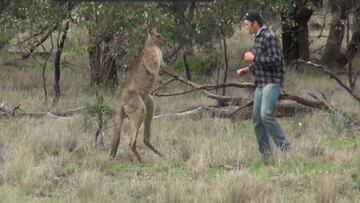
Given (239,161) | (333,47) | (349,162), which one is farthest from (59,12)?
(333,47)

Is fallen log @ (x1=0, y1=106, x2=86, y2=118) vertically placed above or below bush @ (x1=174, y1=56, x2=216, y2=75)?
below

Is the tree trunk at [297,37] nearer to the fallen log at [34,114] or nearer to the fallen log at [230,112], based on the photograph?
the fallen log at [230,112]

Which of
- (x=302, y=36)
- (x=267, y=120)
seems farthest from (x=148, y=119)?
(x=302, y=36)

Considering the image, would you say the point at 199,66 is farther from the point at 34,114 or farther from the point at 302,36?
the point at 34,114

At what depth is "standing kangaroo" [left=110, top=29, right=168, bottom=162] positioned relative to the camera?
30.4ft

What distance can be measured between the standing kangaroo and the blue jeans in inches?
55.0

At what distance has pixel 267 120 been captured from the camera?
848cm

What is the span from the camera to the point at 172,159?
9.03 metres

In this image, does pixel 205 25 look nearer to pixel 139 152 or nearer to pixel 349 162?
pixel 139 152

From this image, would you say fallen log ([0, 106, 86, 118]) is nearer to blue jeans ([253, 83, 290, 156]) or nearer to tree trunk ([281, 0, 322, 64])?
blue jeans ([253, 83, 290, 156])

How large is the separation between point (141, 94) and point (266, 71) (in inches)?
70.9

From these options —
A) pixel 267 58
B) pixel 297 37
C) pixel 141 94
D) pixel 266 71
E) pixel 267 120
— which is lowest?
pixel 267 120

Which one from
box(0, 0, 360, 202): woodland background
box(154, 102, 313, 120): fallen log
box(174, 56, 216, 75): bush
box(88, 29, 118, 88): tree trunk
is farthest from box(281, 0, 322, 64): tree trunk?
box(154, 102, 313, 120): fallen log

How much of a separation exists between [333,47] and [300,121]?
10.9 meters
